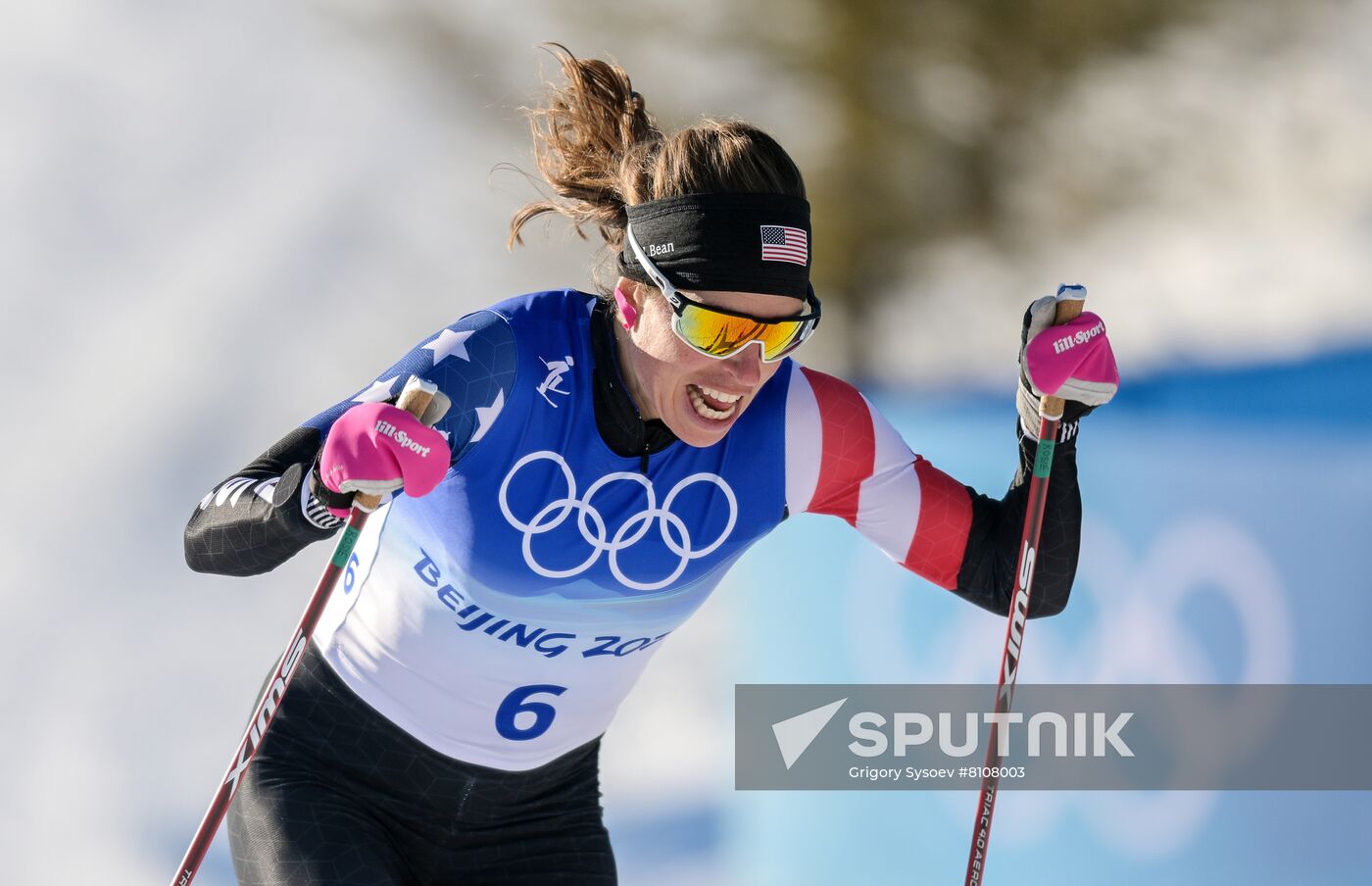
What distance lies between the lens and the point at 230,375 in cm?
628

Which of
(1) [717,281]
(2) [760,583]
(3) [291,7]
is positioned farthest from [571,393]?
(3) [291,7]

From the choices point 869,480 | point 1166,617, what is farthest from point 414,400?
point 1166,617

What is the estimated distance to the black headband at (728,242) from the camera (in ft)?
6.88

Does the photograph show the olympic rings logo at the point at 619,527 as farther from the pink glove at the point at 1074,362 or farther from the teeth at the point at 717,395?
the pink glove at the point at 1074,362

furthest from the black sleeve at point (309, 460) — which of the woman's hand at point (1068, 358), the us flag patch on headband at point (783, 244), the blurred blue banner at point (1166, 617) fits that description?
the blurred blue banner at point (1166, 617)

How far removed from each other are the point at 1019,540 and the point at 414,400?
110 centimetres

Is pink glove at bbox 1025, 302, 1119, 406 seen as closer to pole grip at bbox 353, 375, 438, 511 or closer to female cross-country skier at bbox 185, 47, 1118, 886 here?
female cross-country skier at bbox 185, 47, 1118, 886

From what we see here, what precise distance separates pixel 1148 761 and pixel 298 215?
4.94 m

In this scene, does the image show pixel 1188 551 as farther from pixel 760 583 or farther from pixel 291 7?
pixel 291 7

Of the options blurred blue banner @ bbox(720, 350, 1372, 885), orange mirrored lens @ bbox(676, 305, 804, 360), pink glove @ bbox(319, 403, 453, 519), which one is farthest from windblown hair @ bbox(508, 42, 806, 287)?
blurred blue banner @ bbox(720, 350, 1372, 885)

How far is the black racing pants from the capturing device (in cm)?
207

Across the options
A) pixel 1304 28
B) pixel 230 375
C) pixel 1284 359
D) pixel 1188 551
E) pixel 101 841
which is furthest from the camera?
pixel 230 375

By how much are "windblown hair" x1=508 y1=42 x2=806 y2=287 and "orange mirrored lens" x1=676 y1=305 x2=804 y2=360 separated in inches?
8.3

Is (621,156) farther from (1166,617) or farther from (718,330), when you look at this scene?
(1166,617)
